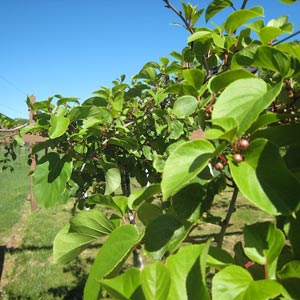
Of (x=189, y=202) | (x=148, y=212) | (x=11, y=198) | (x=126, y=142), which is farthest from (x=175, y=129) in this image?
(x=11, y=198)

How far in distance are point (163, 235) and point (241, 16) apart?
60cm

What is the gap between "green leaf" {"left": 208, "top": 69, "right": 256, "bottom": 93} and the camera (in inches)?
26.7

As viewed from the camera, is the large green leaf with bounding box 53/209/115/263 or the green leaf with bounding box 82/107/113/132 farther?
the green leaf with bounding box 82/107/113/132

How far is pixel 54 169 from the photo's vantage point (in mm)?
1287

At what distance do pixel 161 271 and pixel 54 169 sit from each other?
34.3 inches

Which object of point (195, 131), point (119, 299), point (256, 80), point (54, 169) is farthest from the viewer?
point (195, 131)

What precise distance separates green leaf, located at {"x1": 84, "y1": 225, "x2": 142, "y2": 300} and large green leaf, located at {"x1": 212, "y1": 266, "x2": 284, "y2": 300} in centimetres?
18

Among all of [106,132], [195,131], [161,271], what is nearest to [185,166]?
[161,271]

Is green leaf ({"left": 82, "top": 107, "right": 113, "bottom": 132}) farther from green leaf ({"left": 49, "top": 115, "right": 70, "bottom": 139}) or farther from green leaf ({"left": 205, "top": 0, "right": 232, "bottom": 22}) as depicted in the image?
green leaf ({"left": 205, "top": 0, "right": 232, "bottom": 22})

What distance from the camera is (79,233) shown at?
804mm

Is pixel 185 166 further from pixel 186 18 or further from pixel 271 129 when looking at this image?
pixel 186 18

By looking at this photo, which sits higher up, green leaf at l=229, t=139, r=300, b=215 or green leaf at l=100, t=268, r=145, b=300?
green leaf at l=229, t=139, r=300, b=215

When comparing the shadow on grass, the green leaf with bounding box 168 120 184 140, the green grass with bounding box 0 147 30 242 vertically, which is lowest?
the shadow on grass

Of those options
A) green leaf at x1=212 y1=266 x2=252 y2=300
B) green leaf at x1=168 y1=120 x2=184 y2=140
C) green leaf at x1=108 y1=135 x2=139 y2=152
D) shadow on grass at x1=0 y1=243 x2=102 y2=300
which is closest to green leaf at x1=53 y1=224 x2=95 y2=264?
green leaf at x1=212 y1=266 x2=252 y2=300
